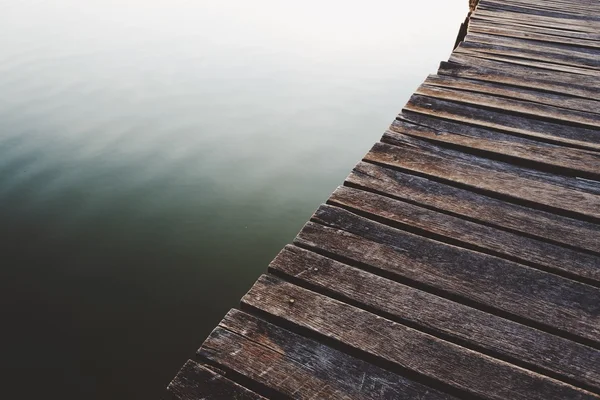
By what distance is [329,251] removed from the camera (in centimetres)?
176

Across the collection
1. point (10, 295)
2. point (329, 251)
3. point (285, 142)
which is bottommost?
point (10, 295)

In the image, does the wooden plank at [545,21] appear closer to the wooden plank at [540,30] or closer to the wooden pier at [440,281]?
the wooden plank at [540,30]

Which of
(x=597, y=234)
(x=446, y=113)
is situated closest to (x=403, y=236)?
(x=597, y=234)

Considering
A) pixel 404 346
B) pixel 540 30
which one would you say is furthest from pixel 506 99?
pixel 404 346

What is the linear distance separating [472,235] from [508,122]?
43.5 inches

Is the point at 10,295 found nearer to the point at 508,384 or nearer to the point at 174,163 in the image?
the point at 174,163

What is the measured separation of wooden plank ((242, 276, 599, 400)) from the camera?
4.33 feet

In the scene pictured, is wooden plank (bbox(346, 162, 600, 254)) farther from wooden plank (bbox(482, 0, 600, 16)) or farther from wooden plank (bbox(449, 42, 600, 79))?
wooden plank (bbox(482, 0, 600, 16))

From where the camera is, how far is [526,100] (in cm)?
287

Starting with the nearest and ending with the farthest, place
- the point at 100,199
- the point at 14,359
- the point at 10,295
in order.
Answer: the point at 14,359
the point at 10,295
the point at 100,199

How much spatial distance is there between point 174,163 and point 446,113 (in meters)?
4.16

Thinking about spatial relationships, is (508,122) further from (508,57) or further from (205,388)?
(205,388)

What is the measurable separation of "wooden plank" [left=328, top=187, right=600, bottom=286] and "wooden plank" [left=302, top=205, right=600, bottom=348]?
0.15ft

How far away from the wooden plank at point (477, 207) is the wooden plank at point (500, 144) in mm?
413
